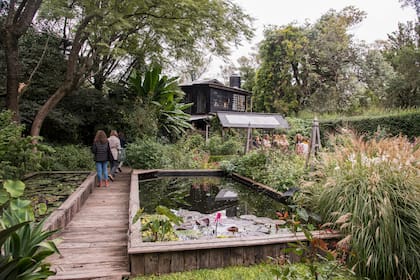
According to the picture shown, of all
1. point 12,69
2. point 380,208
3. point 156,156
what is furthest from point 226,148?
point 380,208

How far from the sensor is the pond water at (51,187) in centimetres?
493

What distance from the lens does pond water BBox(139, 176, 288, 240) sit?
14.3ft

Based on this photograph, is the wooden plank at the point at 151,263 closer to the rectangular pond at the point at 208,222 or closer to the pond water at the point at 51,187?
the rectangular pond at the point at 208,222

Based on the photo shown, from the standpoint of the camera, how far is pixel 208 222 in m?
4.54

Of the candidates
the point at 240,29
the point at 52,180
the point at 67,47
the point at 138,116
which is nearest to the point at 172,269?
the point at 52,180

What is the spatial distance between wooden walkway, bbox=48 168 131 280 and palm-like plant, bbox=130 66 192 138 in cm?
717

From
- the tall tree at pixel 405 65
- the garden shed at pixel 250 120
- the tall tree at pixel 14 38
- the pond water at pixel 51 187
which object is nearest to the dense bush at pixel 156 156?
the garden shed at pixel 250 120

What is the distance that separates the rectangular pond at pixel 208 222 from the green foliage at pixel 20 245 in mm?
1056

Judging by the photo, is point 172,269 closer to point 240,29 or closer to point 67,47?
point 240,29

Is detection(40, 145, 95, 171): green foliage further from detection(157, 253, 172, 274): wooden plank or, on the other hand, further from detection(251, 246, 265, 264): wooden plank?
detection(251, 246, 265, 264): wooden plank

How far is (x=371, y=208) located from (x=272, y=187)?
3.55 meters

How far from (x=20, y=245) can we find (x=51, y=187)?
15.1 ft

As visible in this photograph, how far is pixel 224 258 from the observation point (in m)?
3.24

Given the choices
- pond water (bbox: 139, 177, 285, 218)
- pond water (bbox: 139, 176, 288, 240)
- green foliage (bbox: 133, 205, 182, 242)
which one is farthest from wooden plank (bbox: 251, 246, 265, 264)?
pond water (bbox: 139, 177, 285, 218)
